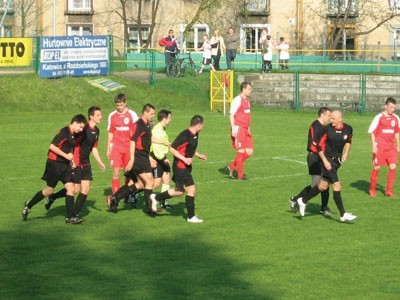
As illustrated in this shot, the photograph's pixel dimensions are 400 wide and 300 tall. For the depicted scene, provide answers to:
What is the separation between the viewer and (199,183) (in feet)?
82.8

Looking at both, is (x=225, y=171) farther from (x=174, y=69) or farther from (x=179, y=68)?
(x=179, y=68)

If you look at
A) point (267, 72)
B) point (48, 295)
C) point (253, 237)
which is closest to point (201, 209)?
point (253, 237)

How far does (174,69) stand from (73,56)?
19.8 feet

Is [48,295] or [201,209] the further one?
[201,209]

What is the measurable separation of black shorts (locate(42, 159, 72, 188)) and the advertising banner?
1028 inches

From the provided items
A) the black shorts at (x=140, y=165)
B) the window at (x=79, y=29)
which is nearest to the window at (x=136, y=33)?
the window at (x=79, y=29)

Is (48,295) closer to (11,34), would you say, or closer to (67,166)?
(67,166)

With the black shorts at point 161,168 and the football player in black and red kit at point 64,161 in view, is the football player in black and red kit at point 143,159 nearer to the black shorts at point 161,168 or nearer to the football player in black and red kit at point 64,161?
the black shorts at point 161,168

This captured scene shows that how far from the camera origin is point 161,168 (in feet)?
70.4

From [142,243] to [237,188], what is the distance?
Result: 6.76 meters

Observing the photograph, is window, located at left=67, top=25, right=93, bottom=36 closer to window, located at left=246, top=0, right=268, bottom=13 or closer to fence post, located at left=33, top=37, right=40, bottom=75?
window, located at left=246, top=0, right=268, bottom=13

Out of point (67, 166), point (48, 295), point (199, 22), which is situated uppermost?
point (199, 22)

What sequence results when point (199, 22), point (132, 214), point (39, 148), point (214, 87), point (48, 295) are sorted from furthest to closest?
1. point (199, 22)
2. point (214, 87)
3. point (39, 148)
4. point (132, 214)
5. point (48, 295)

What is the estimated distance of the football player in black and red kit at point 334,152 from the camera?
1980 cm
